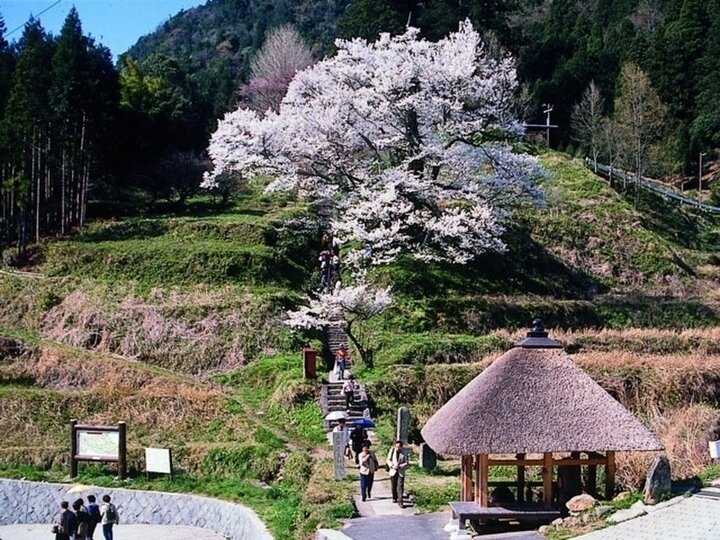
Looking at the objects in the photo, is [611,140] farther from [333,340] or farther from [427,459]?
[427,459]

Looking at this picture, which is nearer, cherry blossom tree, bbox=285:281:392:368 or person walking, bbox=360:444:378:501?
person walking, bbox=360:444:378:501

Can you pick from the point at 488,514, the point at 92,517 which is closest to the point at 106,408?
the point at 92,517

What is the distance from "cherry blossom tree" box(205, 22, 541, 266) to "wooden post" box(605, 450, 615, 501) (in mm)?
15040

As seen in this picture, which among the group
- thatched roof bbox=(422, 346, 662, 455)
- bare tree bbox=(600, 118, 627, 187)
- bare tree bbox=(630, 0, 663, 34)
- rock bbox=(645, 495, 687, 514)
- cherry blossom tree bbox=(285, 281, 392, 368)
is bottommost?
rock bbox=(645, 495, 687, 514)

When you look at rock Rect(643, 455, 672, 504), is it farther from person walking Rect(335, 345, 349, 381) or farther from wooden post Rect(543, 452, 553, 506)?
person walking Rect(335, 345, 349, 381)

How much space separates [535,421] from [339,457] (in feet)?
15.0

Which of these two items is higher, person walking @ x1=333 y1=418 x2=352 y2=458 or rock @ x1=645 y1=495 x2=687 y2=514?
Answer: person walking @ x1=333 y1=418 x2=352 y2=458

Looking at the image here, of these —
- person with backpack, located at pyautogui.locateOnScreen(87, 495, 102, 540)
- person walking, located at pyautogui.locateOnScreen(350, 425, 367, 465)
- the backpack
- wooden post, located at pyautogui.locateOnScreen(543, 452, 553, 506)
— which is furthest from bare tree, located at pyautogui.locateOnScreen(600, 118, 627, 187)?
person with backpack, located at pyautogui.locateOnScreen(87, 495, 102, 540)

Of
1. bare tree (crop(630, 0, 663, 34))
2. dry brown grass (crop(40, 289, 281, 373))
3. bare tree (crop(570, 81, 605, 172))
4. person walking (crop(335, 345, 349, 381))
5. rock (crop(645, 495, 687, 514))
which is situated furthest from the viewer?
bare tree (crop(630, 0, 663, 34))

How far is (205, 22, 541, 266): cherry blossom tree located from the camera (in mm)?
29344

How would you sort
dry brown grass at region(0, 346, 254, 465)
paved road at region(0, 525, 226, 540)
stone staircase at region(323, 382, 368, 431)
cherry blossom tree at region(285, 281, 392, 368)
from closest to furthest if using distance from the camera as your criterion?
→ paved road at region(0, 525, 226, 540)
stone staircase at region(323, 382, 368, 431)
dry brown grass at region(0, 346, 254, 465)
cherry blossom tree at region(285, 281, 392, 368)

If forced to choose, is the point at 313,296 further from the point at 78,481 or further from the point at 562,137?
the point at 562,137

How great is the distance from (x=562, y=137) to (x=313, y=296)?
30.2 meters

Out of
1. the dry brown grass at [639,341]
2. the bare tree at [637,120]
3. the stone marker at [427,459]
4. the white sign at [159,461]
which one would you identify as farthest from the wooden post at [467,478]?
the bare tree at [637,120]
